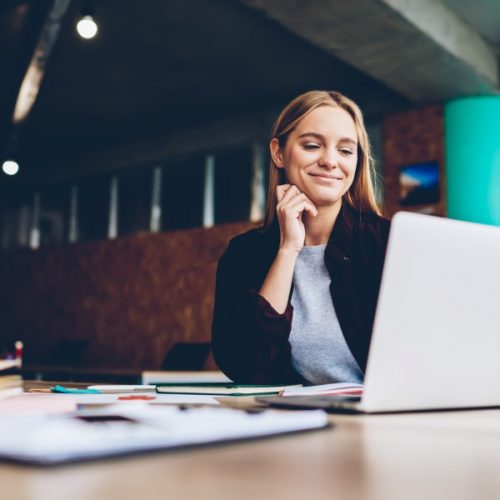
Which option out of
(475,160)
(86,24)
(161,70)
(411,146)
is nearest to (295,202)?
(86,24)

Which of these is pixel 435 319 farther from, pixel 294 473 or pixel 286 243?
pixel 286 243

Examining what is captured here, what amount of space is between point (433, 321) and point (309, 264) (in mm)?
902

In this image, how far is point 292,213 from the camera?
70.2 inches

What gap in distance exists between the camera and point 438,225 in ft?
3.01

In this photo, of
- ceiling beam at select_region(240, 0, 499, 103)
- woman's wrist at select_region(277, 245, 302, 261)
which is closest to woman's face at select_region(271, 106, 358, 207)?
woman's wrist at select_region(277, 245, 302, 261)

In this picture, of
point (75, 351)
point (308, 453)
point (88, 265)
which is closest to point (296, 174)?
point (308, 453)

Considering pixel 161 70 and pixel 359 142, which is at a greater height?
pixel 161 70

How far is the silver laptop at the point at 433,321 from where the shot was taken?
0.89 metres

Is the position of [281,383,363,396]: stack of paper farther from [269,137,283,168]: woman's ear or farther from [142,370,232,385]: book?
[142,370,232,385]: book

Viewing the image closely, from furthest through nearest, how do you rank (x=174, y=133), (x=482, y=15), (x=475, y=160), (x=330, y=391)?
(x=174, y=133) → (x=482, y=15) → (x=475, y=160) → (x=330, y=391)

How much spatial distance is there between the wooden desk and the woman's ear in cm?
140

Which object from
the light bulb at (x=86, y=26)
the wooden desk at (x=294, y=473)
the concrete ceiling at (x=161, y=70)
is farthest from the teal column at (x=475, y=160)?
the wooden desk at (x=294, y=473)

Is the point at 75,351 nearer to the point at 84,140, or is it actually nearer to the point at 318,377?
the point at 84,140

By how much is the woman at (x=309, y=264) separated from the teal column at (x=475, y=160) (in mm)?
3566
